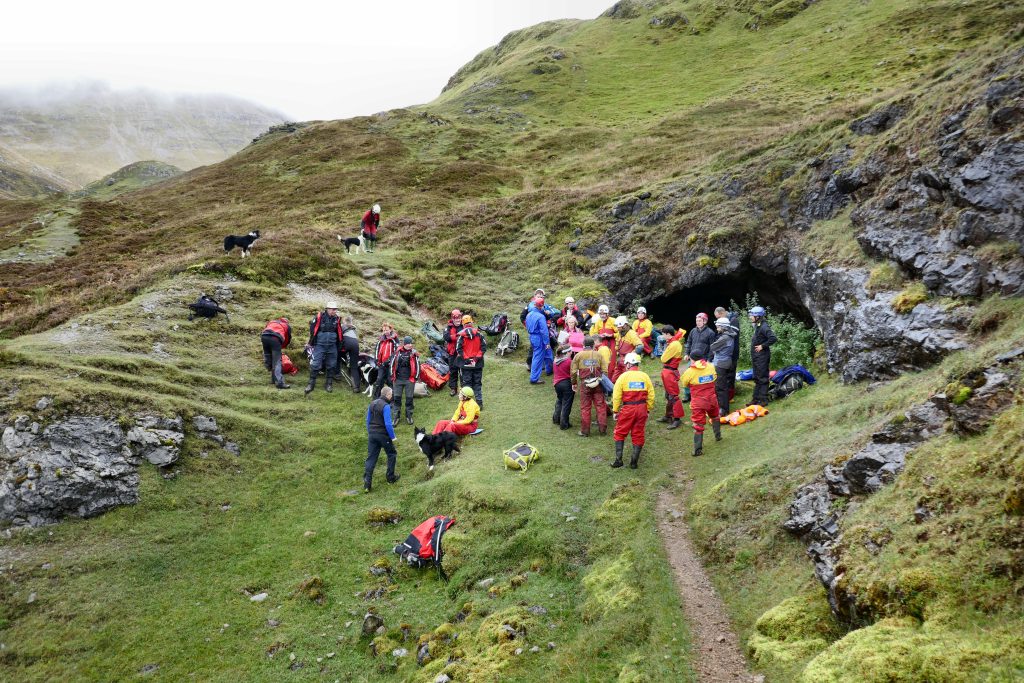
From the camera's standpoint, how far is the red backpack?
11266 mm

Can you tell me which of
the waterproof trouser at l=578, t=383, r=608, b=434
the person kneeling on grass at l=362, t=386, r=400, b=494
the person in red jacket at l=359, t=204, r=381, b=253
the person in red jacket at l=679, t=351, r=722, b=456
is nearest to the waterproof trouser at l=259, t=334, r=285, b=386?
the person kneeling on grass at l=362, t=386, r=400, b=494

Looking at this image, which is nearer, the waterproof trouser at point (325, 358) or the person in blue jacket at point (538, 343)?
the waterproof trouser at point (325, 358)

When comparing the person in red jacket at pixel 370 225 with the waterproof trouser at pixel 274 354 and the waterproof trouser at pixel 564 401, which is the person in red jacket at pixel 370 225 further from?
the waterproof trouser at pixel 564 401

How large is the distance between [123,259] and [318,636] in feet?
105

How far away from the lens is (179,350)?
18.1 m

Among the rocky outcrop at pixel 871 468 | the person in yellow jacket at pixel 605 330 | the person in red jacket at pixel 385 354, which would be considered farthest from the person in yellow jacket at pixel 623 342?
the rocky outcrop at pixel 871 468

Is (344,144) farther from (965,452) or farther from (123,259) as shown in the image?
(965,452)

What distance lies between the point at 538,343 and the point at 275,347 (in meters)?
9.11

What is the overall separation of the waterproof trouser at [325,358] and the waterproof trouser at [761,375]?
44.5 feet

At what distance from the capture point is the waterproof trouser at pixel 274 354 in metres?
18.4

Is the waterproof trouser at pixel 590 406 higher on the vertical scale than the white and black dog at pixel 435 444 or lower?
higher

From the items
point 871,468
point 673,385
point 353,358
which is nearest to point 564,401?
point 673,385

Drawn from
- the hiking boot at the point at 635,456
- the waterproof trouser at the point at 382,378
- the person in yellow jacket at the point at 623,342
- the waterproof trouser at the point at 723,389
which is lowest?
the hiking boot at the point at 635,456

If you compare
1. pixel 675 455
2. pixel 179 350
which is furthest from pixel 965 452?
pixel 179 350
